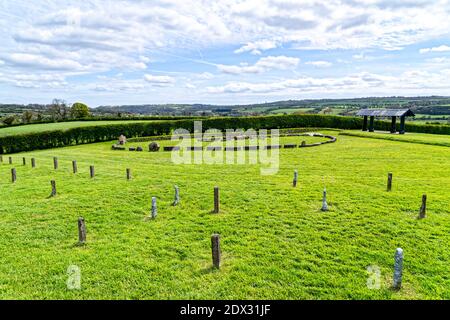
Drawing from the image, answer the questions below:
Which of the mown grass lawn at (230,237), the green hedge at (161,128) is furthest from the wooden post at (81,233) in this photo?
the green hedge at (161,128)

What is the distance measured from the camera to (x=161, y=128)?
139 feet

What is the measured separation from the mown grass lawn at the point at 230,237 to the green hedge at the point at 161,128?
863 inches

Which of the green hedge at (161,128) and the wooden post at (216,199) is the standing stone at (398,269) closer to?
the wooden post at (216,199)

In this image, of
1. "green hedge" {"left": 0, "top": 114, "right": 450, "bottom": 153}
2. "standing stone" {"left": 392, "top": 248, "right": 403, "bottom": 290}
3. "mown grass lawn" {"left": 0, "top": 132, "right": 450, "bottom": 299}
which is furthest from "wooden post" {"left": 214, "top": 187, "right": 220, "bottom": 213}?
"green hedge" {"left": 0, "top": 114, "right": 450, "bottom": 153}

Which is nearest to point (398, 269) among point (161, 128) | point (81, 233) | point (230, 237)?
point (230, 237)

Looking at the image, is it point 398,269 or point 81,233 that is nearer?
point 398,269

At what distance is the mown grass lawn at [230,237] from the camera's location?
20.0 feet

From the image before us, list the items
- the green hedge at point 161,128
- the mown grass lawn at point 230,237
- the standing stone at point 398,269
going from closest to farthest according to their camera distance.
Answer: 1. the standing stone at point 398,269
2. the mown grass lawn at point 230,237
3. the green hedge at point 161,128

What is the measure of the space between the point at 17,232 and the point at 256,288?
23.8ft

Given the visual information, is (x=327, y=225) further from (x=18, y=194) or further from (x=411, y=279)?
(x=18, y=194)

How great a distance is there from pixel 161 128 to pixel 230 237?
35962 millimetres

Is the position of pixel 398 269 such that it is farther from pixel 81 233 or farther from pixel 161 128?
pixel 161 128

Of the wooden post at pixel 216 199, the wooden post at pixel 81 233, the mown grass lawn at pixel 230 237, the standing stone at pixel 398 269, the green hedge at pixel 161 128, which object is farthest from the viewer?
the green hedge at pixel 161 128

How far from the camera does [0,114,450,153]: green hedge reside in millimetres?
33469
